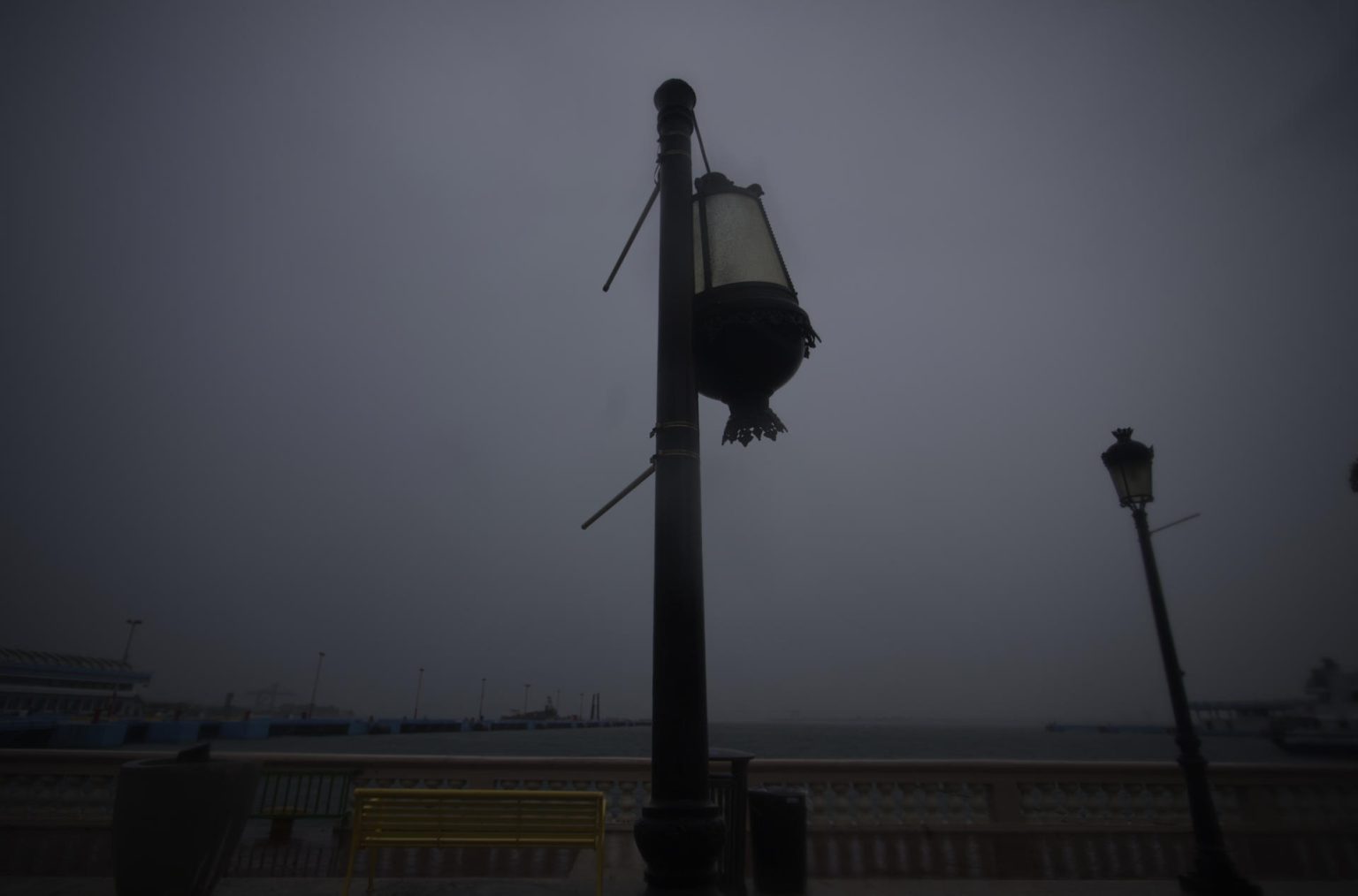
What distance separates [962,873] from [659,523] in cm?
597

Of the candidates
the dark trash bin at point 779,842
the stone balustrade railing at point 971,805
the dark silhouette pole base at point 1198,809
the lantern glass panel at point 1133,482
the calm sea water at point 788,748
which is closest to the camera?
the dark silhouette pole base at point 1198,809

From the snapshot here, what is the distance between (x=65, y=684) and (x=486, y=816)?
123m

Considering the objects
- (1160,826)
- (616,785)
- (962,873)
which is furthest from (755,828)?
(1160,826)

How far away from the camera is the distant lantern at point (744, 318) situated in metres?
2.48

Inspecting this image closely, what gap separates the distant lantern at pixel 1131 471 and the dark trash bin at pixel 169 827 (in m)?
7.58

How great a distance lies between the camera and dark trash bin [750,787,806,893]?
17.2 feet

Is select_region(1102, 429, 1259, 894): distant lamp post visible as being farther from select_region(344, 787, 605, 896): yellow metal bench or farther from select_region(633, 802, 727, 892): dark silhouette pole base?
select_region(633, 802, 727, 892): dark silhouette pole base

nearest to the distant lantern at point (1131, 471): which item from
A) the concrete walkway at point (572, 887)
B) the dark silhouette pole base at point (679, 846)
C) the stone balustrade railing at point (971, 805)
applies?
the stone balustrade railing at point (971, 805)

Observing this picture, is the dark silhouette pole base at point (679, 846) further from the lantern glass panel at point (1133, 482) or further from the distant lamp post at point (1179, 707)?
the lantern glass panel at point (1133, 482)

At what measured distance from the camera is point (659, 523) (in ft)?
7.16

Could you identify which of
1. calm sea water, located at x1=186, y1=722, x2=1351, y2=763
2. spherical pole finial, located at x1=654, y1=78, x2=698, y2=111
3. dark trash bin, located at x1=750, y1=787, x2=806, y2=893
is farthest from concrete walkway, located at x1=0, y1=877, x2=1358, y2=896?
calm sea water, located at x1=186, y1=722, x2=1351, y2=763

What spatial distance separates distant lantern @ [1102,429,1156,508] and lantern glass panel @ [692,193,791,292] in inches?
216

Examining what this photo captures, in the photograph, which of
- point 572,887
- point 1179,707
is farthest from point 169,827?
point 1179,707

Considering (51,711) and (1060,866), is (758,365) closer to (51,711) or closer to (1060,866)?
(1060,866)
